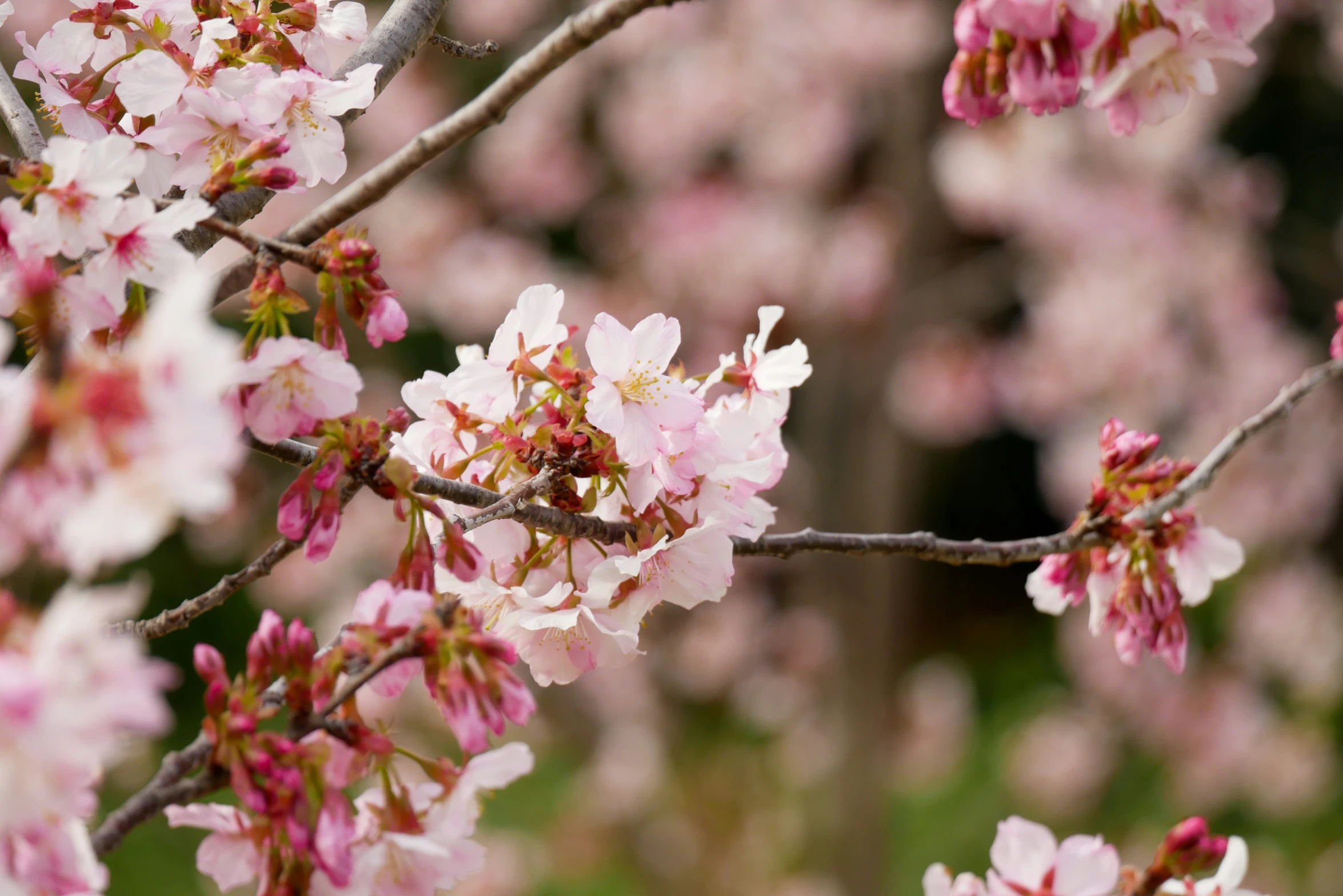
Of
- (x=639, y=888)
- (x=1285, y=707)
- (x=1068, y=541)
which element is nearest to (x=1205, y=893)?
(x=1068, y=541)

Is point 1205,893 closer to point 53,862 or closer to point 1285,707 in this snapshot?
point 53,862

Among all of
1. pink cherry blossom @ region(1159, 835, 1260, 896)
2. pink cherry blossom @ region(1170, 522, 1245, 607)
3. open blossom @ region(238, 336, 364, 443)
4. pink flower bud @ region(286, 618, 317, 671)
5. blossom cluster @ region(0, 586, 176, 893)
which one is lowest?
pink cherry blossom @ region(1159, 835, 1260, 896)

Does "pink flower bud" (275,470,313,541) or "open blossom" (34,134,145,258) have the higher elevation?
"open blossom" (34,134,145,258)

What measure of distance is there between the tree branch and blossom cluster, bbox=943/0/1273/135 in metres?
0.41

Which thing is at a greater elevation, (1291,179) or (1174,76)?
(1174,76)

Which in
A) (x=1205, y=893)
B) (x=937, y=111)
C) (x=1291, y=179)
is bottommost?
(x=1291, y=179)

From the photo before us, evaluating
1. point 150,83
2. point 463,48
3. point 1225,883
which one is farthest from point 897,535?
point 150,83

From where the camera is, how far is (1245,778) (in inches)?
159

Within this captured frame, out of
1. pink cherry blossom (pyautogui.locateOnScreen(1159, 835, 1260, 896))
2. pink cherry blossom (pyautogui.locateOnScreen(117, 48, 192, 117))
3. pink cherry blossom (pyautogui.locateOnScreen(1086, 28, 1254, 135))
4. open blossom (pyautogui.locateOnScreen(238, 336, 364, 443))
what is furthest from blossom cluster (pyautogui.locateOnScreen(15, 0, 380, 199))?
pink cherry blossom (pyautogui.locateOnScreen(1159, 835, 1260, 896))

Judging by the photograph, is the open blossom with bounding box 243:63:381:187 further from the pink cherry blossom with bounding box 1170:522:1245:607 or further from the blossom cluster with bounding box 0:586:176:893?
the pink cherry blossom with bounding box 1170:522:1245:607

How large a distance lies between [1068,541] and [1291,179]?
17.0ft

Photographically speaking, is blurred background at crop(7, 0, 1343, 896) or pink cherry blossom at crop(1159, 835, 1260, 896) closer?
pink cherry blossom at crop(1159, 835, 1260, 896)

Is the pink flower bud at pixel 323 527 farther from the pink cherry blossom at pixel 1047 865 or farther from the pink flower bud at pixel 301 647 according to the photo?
the pink cherry blossom at pixel 1047 865

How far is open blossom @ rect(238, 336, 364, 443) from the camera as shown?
64cm
